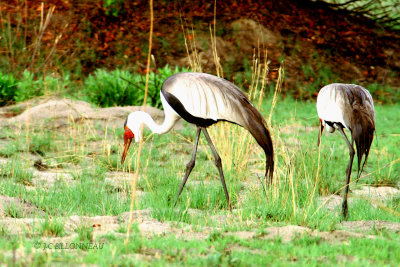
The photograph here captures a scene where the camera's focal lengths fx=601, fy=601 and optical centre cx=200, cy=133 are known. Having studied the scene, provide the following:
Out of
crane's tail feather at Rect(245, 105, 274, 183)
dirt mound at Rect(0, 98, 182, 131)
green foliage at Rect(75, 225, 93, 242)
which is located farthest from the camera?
dirt mound at Rect(0, 98, 182, 131)

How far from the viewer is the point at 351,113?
15.9ft

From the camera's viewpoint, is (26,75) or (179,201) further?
(26,75)

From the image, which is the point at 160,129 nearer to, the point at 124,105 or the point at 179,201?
the point at 179,201

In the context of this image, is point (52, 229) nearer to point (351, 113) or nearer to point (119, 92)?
point (351, 113)

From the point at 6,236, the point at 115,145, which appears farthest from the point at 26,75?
the point at 6,236

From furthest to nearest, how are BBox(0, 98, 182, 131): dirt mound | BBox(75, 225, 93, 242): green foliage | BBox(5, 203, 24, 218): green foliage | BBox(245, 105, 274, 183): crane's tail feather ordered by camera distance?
BBox(0, 98, 182, 131): dirt mound < BBox(245, 105, 274, 183): crane's tail feather < BBox(5, 203, 24, 218): green foliage < BBox(75, 225, 93, 242): green foliage

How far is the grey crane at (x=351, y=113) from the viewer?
476cm

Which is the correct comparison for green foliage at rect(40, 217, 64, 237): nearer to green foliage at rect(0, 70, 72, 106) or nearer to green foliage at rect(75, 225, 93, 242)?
green foliage at rect(75, 225, 93, 242)

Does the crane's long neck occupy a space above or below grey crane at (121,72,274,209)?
below

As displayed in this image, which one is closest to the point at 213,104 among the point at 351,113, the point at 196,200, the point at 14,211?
the point at 196,200

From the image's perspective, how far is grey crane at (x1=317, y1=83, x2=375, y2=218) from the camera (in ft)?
15.6

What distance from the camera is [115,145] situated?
7195 mm

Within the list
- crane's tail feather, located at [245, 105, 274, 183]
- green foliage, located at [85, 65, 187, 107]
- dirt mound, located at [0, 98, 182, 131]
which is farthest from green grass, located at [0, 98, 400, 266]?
green foliage, located at [85, 65, 187, 107]

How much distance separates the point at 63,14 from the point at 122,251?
10456mm
